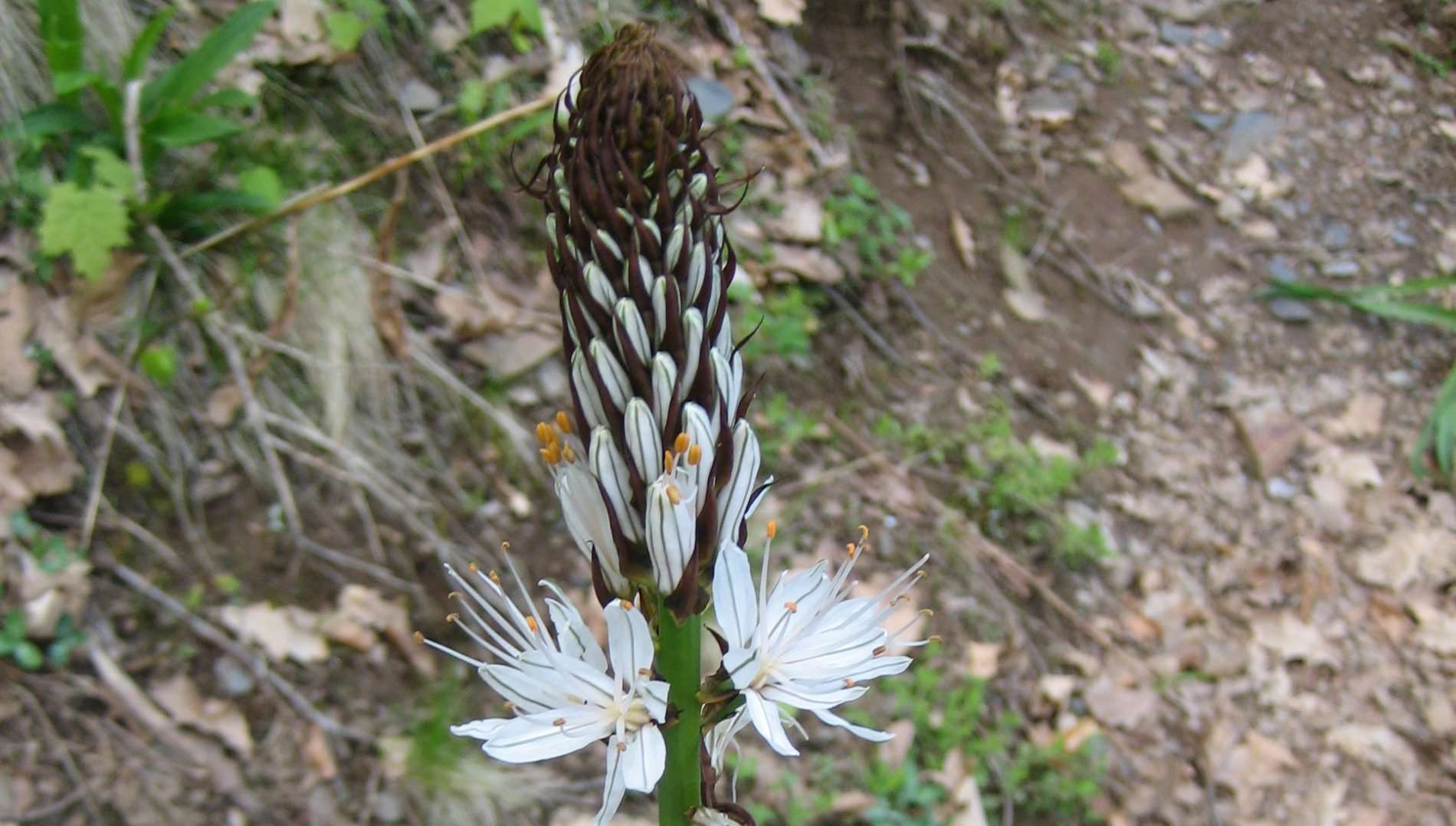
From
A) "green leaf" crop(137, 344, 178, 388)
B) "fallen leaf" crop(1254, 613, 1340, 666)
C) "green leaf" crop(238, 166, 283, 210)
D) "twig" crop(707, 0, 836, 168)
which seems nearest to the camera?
"green leaf" crop(137, 344, 178, 388)

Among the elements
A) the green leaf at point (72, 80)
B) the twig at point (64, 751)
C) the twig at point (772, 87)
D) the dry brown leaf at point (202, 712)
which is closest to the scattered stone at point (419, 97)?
the green leaf at point (72, 80)

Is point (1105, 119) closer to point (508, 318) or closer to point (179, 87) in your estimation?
point (508, 318)

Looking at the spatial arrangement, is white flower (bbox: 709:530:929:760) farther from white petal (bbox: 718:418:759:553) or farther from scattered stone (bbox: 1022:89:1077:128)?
scattered stone (bbox: 1022:89:1077:128)

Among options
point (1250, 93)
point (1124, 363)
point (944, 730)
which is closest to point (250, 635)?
point (944, 730)

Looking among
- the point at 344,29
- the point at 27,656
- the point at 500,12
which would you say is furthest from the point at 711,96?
the point at 27,656

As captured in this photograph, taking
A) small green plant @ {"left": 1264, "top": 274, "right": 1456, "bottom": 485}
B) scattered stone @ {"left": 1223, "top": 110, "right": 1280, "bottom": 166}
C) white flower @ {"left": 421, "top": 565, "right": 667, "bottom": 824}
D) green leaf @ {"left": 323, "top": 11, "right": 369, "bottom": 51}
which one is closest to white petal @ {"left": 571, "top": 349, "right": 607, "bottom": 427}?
white flower @ {"left": 421, "top": 565, "right": 667, "bottom": 824}
